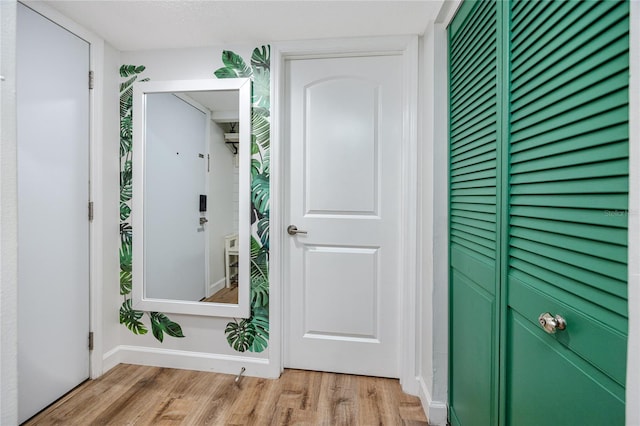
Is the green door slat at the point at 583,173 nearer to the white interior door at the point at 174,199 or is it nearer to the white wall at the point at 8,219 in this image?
the white wall at the point at 8,219

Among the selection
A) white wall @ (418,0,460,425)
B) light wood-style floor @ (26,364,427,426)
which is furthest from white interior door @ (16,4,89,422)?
white wall @ (418,0,460,425)

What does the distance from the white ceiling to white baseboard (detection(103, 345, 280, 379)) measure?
2040 millimetres

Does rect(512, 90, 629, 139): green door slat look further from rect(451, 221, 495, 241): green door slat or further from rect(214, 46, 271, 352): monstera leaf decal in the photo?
rect(214, 46, 271, 352): monstera leaf decal

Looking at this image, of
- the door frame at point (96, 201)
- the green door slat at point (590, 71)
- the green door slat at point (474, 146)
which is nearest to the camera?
the green door slat at point (590, 71)

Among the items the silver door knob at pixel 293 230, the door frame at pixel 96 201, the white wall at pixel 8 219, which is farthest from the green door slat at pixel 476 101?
the door frame at pixel 96 201

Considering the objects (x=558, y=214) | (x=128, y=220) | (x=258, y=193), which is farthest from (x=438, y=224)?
(x=128, y=220)

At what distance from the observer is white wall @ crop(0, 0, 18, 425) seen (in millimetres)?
712

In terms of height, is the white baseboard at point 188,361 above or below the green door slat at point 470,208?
below

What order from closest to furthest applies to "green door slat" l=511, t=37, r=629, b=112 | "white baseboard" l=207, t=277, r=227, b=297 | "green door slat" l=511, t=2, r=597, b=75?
1. "green door slat" l=511, t=37, r=629, b=112
2. "green door slat" l=511, t=2, r=597, b=75
3. "white baseboard" l=207, t=277, r=227, b=297

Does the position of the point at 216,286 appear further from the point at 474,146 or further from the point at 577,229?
the point at 577,229

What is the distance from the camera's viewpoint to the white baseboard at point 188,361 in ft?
6.31

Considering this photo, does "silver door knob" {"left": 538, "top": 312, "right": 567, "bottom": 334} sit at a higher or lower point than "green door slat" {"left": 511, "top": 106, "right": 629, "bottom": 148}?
lower

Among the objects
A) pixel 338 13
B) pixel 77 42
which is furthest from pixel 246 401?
pixel 77 42

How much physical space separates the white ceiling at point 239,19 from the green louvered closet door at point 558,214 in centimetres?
64
